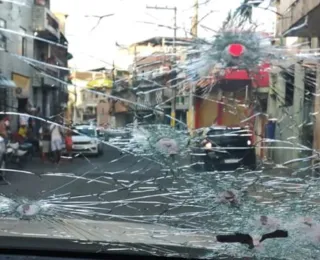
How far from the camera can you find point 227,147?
229 cm

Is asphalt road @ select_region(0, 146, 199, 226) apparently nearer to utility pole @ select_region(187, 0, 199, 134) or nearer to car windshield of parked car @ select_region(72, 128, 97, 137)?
car windshield of parked car @ select_region(72, 128, 97, 137)

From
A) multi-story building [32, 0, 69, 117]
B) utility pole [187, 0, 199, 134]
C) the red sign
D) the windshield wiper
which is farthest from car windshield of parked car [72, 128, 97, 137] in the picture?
the windshield wiper

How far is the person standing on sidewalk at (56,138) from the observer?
2.36 meters

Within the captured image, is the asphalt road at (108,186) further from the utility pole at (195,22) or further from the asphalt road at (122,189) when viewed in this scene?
the utility pole at (195,22)

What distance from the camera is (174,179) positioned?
2375mm

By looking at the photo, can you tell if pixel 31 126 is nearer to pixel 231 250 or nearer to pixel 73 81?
pixel 73 81

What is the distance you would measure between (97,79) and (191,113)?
1.23 ft

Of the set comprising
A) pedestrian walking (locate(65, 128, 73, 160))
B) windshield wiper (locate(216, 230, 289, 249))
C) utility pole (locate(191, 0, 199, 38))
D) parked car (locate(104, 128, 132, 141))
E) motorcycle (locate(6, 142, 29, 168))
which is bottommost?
windshield wiper (locate(216, 230, 289, 249))

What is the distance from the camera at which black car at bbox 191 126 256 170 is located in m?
2.28

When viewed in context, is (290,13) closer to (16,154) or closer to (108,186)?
(108,186)

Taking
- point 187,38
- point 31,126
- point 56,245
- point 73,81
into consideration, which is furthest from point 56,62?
point 56,245

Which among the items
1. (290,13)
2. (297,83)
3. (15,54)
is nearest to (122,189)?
(15,54)

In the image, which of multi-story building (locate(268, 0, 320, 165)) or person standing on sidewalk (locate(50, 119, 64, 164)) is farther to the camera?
person standing on sidewalk (locate(50, 119, 64, 164))

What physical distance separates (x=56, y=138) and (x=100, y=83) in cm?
28
